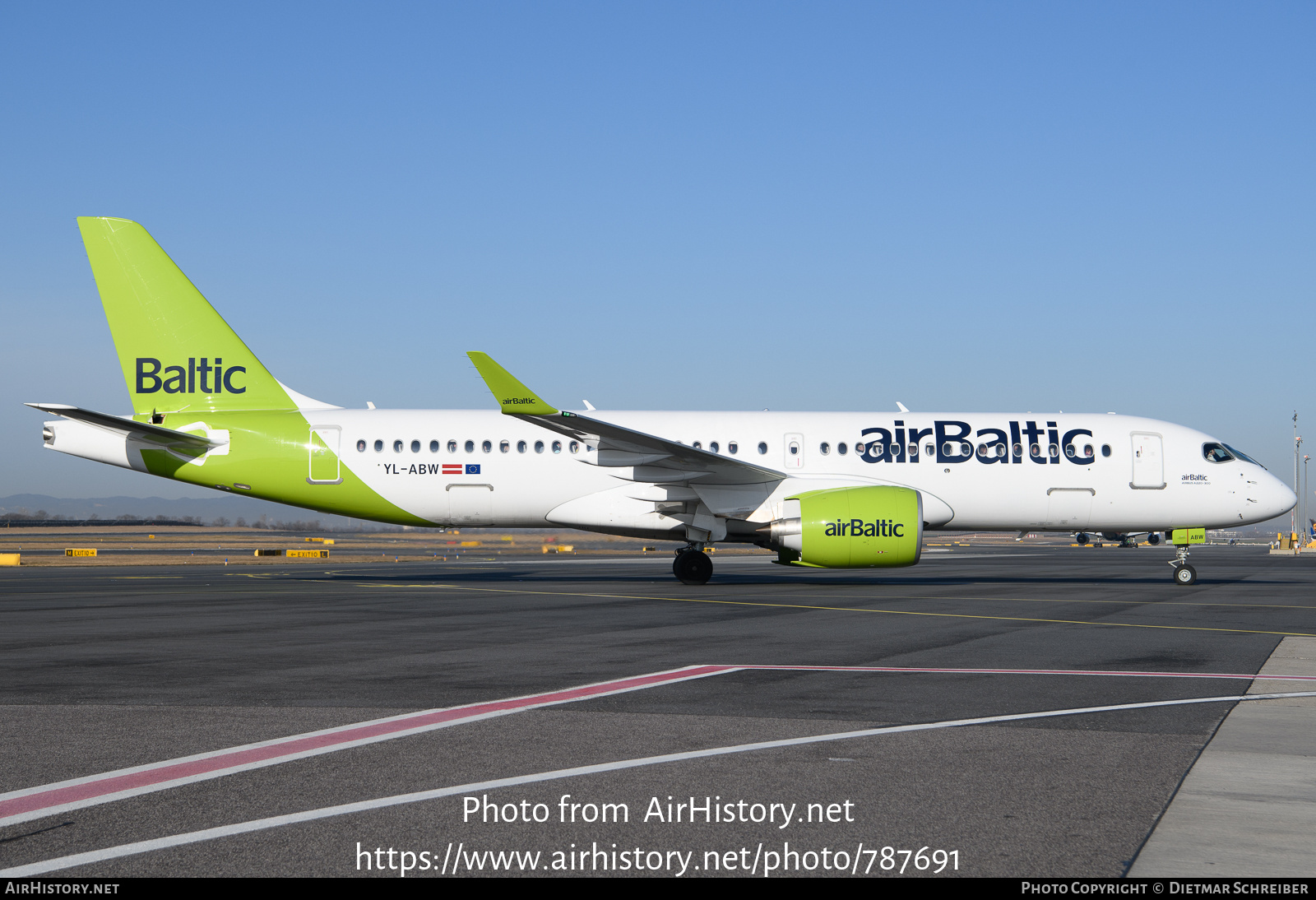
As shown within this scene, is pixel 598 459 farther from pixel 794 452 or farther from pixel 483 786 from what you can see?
pixel 483 786

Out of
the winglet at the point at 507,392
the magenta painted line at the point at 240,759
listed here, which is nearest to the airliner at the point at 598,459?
the winglet at the point at 507,392

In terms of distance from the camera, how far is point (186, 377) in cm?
2333

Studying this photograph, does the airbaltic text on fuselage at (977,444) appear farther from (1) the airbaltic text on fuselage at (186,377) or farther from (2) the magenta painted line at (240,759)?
(2) the magenta painted line at (240,759)

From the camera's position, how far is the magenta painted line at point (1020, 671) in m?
9.55

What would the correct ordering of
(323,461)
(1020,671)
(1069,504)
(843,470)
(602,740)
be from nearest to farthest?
(602,740) → (1020,671) → (323,461) → (843,470) → (1069,504)

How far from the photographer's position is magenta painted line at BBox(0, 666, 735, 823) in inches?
196

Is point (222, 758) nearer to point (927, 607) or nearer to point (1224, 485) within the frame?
point (927, 607)

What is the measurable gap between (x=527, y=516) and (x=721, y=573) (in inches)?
328

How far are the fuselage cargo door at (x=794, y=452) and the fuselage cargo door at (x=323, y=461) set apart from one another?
9940 mm

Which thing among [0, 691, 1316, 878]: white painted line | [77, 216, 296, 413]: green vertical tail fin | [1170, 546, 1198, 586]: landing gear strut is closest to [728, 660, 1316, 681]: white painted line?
[0, 691, 1316, 878]: white painted line

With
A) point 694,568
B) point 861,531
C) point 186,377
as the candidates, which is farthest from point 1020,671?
point 186,377

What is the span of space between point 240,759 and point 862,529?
A: 16.4m

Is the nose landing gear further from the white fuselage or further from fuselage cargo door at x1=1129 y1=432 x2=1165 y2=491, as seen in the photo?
fuselage cargo door at x1=1129 y1=432 x2=1165 y2=491
